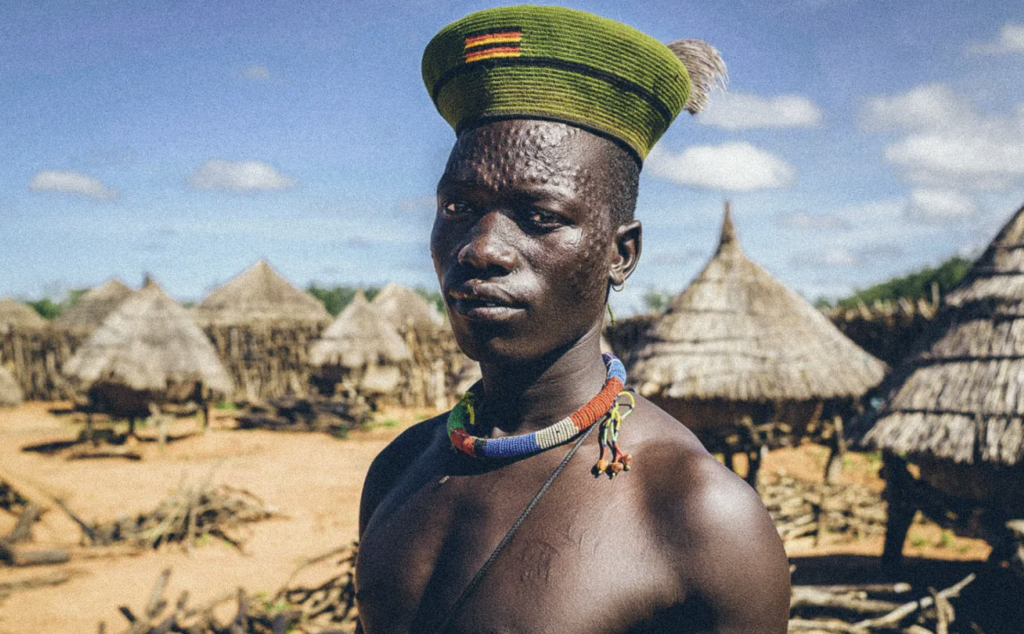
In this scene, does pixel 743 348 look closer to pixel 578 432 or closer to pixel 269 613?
pixel 269 613

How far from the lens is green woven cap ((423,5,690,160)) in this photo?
4.66 feet

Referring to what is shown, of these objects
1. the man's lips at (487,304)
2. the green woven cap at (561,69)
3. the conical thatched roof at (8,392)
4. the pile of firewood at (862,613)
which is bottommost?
the pile of firewood at (862,613)

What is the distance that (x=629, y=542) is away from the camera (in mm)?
1364

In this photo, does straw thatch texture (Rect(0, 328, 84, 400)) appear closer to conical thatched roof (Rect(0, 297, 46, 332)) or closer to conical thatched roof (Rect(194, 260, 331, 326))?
conical thatched roof (Rect(0, 297, 46, 332))

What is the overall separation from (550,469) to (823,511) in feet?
25.1

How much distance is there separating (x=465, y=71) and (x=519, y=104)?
141mm

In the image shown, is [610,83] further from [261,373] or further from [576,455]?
[261,373]

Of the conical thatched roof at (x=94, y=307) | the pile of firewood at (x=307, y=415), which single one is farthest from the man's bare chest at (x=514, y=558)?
the conical thatched roof at (x=94, y=307)

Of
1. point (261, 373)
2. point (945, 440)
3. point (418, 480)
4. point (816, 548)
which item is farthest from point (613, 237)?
point (261, 373)

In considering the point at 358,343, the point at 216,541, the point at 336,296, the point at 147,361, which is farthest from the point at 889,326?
the point at 336,296

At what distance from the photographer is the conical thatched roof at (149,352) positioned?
41.2 feet

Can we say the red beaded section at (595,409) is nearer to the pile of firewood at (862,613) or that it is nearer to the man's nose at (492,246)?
the man's nose at (492,246)

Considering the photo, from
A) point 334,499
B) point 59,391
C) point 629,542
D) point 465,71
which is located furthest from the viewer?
point 59,391

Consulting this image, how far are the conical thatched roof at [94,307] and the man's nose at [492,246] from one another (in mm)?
21965
